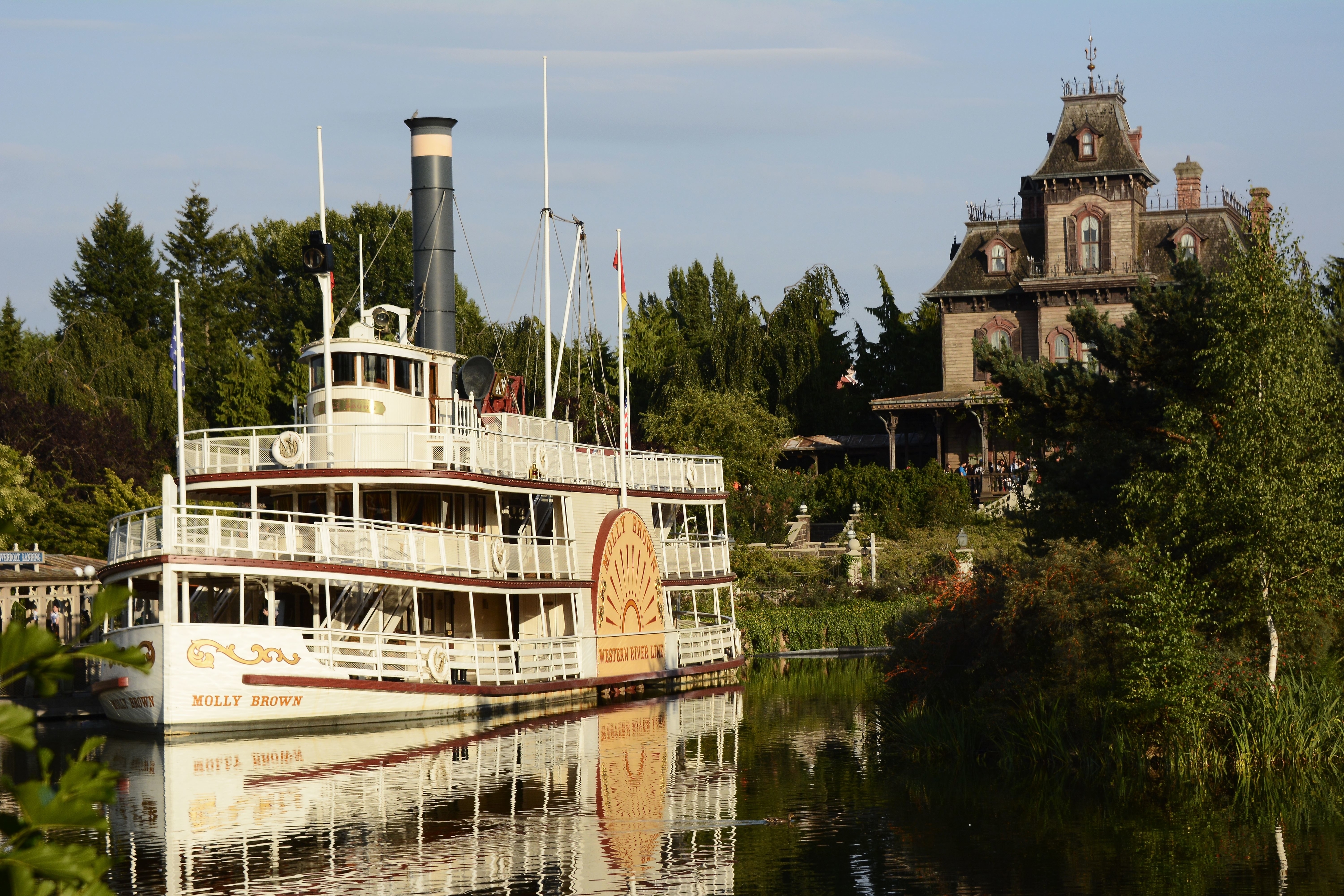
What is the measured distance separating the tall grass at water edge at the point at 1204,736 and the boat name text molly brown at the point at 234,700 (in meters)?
11.3

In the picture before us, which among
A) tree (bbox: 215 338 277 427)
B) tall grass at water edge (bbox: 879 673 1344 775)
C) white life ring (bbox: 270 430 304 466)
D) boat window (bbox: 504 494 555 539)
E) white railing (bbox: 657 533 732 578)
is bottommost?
tall grass at water edge (bbox: 879 673 1344 775)

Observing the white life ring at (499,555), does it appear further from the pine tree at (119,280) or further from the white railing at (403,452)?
the pine tree at (119,280)

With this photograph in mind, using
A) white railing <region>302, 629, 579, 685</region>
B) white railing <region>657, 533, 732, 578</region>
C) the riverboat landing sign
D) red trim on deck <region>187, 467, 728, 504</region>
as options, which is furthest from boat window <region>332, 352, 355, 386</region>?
white railing <region>657, 533, 732, 578</region>

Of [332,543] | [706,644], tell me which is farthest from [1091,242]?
[332,543]

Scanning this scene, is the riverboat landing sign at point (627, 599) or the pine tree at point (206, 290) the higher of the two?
the pine tree at point (206, 290)

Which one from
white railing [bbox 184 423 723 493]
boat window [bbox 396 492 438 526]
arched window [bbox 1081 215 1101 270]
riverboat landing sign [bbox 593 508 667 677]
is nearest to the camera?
white railing [bbox 184 423 723 493]

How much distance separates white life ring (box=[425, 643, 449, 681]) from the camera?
2744 centimetres

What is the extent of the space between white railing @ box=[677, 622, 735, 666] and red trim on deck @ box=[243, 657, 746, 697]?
33cm

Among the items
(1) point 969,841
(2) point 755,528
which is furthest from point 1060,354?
(1) point 969,841

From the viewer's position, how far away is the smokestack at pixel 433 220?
34.8 m

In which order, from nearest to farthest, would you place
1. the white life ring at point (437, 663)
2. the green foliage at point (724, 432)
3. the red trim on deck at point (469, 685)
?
the red trim on deck at point (469, 685), the white life ring at point (437, 663), the green foliage at point (724, 432)

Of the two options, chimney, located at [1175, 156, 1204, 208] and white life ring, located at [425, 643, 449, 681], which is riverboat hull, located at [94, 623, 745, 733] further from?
chimney, located at [1175, 156, 1204, 208]

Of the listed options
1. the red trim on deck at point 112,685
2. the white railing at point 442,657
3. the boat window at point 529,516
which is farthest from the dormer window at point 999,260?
the red trim on deck at point 112,685

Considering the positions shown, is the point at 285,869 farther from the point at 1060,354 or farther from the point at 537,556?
the point at 1060,354
